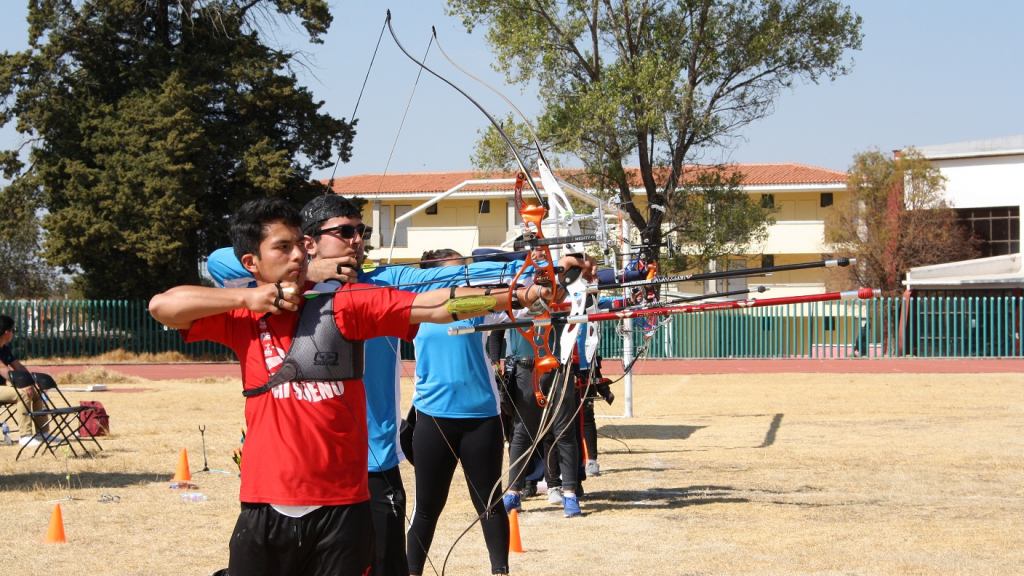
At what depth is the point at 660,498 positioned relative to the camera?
24.9ft

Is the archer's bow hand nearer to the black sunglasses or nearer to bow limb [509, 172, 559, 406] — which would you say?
bow limb [509, 172, 559, 406]

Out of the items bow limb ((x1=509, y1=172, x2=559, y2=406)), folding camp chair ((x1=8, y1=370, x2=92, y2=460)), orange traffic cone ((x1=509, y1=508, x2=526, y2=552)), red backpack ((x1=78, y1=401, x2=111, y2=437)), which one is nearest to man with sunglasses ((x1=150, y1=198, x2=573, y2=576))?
bow limb ((x1=509, y1=172, x2=559, y2=406))

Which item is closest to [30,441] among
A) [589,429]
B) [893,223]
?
[589,429]

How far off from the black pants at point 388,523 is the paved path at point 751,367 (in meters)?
20.0

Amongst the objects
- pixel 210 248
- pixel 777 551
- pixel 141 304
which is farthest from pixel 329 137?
pixel 777 551

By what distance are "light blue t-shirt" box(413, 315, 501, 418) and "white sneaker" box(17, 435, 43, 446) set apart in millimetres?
6726

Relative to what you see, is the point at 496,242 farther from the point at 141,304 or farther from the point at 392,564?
the point at 392,564

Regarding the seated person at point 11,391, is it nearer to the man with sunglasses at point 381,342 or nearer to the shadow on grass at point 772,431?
the man with sunglasses at point 381,342

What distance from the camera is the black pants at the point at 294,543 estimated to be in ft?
8.79

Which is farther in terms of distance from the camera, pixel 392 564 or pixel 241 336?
pixel 392 564

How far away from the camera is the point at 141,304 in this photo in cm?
2867

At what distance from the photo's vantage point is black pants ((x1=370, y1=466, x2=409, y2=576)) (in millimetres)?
3660

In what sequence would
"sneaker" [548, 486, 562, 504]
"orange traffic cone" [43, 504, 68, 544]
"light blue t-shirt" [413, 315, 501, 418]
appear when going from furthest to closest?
"sneaker" [548, 486, 562, 504]
"orange traffic cone" [43, 504, 68, 544]
"light blue t-shirt" [413, 315, 501, 418]

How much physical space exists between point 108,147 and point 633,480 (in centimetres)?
2397
